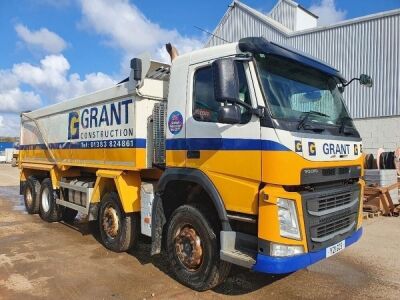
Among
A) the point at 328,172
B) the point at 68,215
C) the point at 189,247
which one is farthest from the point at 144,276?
the point at 68,215

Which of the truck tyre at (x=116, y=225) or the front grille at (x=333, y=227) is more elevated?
the front grille at (x=333, y=227)

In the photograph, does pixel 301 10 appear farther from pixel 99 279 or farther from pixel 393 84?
pixel 99 279

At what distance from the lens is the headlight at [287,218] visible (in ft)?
13.7

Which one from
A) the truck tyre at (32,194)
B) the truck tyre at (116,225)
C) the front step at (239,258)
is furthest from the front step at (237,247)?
the truck tyre at (32,194)

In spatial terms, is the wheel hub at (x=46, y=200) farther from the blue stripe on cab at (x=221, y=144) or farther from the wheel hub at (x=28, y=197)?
the blue stripe on cab at (x=221, y=144)

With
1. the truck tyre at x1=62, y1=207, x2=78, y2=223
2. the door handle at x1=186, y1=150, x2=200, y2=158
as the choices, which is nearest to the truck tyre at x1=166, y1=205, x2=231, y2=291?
the door handle at x1=186, y1=150, x2=200, y2=158

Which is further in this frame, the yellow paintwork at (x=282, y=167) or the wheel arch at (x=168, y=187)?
the wheel arch at (x=168, y=187)

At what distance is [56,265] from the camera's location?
20.6 feet

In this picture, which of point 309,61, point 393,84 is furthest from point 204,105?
point 393,84

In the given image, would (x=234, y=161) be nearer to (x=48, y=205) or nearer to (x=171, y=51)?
(x=171, y=51)

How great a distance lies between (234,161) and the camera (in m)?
4.59

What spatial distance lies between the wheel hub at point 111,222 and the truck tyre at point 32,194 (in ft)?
13.9

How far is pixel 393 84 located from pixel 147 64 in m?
13.2

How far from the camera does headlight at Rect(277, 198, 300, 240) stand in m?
4.17
